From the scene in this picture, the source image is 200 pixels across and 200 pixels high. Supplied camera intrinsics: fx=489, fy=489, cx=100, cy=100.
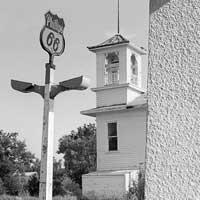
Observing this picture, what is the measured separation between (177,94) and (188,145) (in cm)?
13

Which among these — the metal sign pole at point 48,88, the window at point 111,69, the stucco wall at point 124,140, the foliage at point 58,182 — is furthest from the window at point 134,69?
the metal sign pole at point 48,88

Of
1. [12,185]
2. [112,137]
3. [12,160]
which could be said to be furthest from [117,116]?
[12,160]

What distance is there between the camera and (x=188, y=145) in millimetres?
1149

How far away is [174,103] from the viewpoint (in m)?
1.18

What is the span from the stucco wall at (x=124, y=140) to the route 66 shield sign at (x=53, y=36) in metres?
13.4

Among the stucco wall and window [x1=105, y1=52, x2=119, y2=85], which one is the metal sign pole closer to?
the stucco wall

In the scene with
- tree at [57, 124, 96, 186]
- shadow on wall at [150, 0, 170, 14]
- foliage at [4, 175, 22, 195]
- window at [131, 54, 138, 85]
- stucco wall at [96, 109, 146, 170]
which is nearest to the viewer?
shadow on wall at [150, 0, 170, 14]

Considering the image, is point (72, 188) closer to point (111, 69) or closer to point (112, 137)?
point (112, 137)

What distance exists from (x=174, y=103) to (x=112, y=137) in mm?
18319

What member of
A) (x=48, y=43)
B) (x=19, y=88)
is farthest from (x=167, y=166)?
(x=19, y=88)

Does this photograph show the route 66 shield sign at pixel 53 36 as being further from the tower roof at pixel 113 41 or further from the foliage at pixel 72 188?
the foliage at pixel 72 188

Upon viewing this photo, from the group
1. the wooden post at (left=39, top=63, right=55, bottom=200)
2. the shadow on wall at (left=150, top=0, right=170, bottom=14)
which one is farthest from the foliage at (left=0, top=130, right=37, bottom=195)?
the shadow on wall at (left=150, top=0, right=170, bottom=14)

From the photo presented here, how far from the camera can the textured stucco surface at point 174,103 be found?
114 cm

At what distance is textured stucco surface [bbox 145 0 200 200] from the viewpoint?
1.14 m
